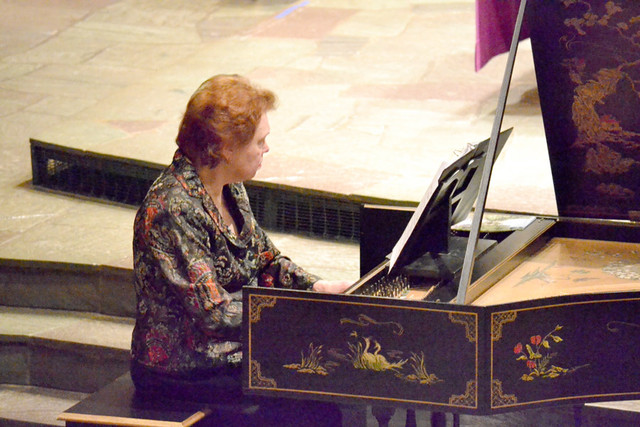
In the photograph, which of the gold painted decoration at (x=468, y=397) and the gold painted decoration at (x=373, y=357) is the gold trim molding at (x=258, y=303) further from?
the gold painted decoration at (x=468, y=397)

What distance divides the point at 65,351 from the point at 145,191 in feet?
3.73

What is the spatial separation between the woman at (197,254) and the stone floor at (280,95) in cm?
123

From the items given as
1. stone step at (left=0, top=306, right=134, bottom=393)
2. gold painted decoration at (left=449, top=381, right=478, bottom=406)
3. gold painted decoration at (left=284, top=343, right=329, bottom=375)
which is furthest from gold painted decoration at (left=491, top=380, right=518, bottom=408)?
stone step at (left=0, top=306, right=134, bottom=393)

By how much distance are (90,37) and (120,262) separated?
12.2 ft

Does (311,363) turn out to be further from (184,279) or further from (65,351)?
(65,351)

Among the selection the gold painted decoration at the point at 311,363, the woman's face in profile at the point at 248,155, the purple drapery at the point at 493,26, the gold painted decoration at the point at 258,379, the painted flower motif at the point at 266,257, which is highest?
the purple drapery at the point at 493,26

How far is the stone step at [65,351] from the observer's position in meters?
3.83

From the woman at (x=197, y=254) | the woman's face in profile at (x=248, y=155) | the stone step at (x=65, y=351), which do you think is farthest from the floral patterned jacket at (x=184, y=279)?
the stone step at (x=65, y=351)

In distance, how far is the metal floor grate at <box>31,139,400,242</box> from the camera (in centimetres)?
435

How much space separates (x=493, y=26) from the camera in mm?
5418

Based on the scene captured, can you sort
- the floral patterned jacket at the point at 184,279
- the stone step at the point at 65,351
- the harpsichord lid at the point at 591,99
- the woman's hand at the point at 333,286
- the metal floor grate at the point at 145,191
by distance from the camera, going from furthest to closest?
the metal floor grate at the point at 145,191 < the stone step at the point at 65,351 < the woman's hand at the point at 333,286 < the harpsichord lid at the point at 591,99 < the floral patterned jacket at the point at 184,279

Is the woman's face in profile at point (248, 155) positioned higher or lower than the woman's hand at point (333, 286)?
higher

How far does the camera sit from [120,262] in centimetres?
399

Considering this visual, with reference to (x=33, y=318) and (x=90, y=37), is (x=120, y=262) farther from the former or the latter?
(x=90, y=37)
